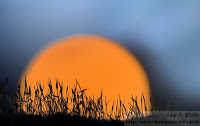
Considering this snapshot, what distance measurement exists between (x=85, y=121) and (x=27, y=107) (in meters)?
1.23

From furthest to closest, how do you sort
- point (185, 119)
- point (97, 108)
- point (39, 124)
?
point (185, 119)
point (97, 108)
point (39, 124)

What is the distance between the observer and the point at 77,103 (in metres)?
4.83

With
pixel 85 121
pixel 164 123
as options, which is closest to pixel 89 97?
pixel 85 121

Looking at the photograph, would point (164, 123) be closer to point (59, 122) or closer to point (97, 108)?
point (97, 108)

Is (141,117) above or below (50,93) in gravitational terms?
below

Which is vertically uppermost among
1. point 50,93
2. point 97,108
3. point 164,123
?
point 50,93

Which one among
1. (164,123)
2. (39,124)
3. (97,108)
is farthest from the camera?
(97,108)

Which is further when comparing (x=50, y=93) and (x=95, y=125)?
(x=50, y=93)

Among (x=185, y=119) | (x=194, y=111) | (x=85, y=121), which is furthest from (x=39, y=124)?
(x=194, y=111)

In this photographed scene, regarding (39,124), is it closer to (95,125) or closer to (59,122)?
(59,122)

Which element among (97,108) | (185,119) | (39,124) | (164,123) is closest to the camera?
(39,124)

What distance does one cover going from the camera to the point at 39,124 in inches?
164

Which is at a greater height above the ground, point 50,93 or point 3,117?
point 50,93

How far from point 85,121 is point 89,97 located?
0.60 meters
